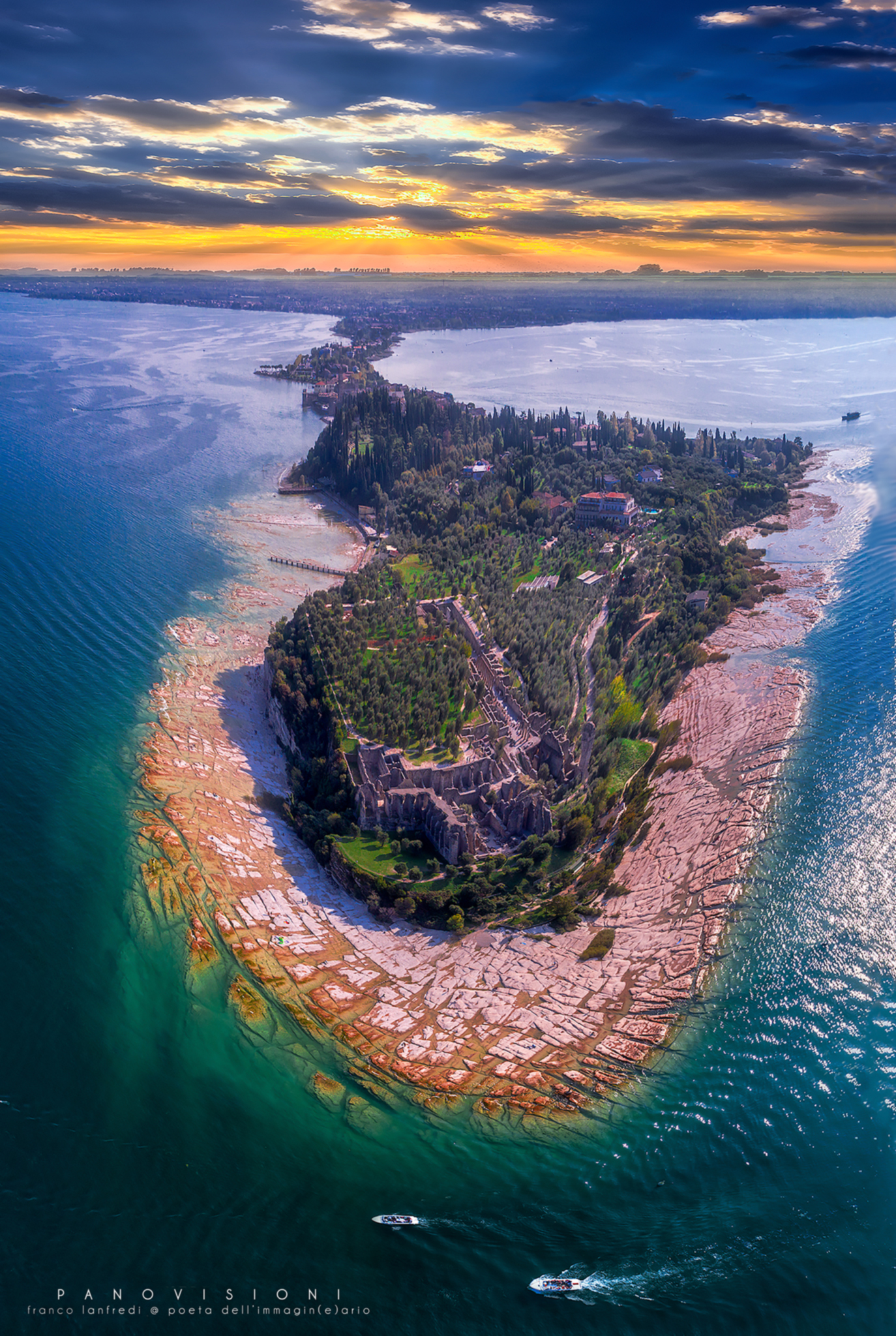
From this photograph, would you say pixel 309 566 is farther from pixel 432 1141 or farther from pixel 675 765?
pixel 432 1141

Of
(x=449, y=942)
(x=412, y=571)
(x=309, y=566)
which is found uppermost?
(x=412, y=571)

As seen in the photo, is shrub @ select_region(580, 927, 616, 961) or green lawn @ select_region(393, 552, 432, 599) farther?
green lawn @ select_region(393, 552, 432, 599)

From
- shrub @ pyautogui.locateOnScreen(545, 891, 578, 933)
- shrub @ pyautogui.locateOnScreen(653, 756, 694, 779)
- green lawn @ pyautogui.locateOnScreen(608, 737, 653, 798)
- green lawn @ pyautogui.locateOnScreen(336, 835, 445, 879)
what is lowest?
shrub @ pyautogui.locateOnScreen(545, 891, 578, 933)

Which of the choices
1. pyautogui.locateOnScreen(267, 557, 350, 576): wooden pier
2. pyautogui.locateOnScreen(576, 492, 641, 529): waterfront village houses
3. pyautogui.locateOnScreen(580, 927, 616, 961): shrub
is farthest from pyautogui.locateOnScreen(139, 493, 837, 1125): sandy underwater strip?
pyautogui.locateOnScreen(576, 492, 641, 529): waterfront village houses

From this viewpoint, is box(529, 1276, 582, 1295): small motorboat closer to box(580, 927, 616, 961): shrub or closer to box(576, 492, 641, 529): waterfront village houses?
box(580, 927, 616, 961): shrub

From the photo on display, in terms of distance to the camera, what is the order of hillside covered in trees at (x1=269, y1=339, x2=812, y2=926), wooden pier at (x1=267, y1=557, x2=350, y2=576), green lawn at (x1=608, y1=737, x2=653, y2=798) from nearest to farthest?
hillside covered in trees at (x1=269, y1=339, x2=812, y2=926)
green lawn at (x1=608, y1=737, x2=653, y2=798)
wooden pier at (x1=267, y1=557, x2=350, y2=576)

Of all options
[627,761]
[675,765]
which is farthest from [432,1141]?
[675,765]
